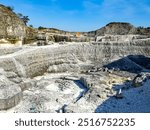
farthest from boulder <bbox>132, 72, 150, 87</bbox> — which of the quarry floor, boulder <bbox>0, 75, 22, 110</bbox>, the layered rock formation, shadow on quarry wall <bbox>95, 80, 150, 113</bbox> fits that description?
the layered rock formation

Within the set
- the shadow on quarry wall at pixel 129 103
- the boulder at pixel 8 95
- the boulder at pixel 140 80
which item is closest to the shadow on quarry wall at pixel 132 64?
the boulder at pixel 140 80

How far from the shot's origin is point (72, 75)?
96.5 feet

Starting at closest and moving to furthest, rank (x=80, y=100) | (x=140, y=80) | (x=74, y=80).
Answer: (x=80, y=100)
(x=140, y=80)
(x=74, y=80)

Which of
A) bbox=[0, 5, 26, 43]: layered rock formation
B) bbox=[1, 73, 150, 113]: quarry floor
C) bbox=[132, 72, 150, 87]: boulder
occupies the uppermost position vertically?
bbox=[0, 5, 26, 43]: layered rock formation

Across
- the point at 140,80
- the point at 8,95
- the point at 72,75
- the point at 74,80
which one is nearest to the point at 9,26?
the point at 72,75

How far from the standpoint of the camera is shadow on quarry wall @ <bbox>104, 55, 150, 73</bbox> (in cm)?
3281

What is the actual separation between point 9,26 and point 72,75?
1819cm

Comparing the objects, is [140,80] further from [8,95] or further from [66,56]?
[66,56]

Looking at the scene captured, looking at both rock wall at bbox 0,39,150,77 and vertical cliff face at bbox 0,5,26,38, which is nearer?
rock wall at bbox 0,39,150,77

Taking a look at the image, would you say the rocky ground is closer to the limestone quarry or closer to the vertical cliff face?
the limestone quarry

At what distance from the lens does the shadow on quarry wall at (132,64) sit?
3281 centimetres

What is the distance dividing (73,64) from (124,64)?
5.13 meters

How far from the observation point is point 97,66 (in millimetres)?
33844

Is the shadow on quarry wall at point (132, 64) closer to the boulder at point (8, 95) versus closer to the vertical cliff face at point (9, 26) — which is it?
the boulder at point (8, 95)
